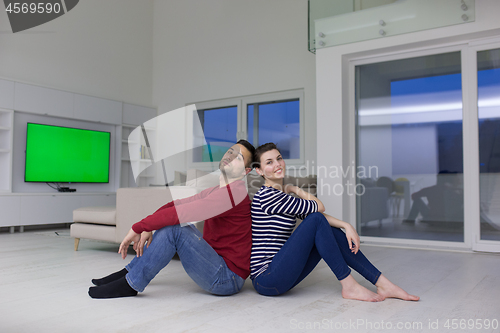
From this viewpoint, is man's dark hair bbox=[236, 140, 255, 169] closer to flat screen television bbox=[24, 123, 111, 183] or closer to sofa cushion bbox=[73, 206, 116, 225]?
sofa cushion bbox=[73, 206, 116, 225]

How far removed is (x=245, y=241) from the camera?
6.30 feet

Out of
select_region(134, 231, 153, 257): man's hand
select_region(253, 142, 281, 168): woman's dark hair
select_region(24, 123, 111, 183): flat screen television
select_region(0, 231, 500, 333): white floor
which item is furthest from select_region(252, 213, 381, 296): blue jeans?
select_region(24, 123, 111, 183): flat screen television

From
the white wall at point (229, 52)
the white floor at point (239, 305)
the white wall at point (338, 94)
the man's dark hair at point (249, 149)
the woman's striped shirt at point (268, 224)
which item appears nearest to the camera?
the white floor at point (239, 305)

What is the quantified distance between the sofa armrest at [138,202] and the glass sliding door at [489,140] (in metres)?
2.75

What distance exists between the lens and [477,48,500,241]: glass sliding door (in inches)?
143

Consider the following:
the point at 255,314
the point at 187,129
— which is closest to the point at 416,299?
the point at 255,314

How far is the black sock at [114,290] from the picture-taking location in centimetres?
193

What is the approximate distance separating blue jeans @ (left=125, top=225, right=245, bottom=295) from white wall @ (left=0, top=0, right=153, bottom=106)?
4.89 meters

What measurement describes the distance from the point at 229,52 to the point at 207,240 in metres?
5.30

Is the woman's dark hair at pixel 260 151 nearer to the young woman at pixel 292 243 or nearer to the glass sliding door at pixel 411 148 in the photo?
the young woman at pixel 292 243

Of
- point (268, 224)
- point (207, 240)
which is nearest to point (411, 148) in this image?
point (268, 224)

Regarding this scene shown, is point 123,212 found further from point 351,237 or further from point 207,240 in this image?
point 351,237

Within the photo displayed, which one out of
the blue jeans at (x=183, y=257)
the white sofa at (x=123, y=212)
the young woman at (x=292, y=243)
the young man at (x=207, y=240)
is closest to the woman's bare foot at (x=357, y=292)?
the young woman at (x=292, y=243)

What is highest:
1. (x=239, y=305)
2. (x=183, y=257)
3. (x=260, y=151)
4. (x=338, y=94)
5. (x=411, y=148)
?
(x=338, y=94)
